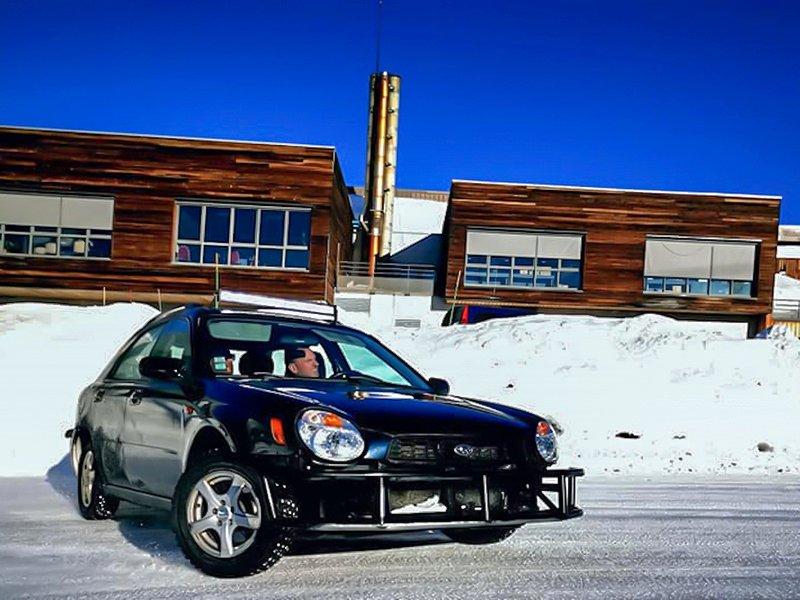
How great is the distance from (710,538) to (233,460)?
3.39 metres

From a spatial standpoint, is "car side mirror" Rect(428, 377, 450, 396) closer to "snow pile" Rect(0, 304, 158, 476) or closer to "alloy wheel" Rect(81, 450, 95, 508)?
"alloy wheel" Rect(81, 450, 95, 508)

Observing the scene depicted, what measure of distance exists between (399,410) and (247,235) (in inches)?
1032

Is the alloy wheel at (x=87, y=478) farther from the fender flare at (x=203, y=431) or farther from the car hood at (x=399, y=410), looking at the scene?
the car hood at (x=399, y=410)

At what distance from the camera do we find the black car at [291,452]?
4922 mm

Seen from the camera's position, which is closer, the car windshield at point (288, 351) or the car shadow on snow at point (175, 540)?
the car shadow on snow at point (175, 540)

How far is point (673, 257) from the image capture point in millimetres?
34875

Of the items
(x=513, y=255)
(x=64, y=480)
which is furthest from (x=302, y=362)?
(x=513, y=255)

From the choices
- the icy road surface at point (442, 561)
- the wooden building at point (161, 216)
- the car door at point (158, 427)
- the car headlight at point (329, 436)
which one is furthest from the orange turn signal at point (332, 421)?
the wooden building at point (161, 216)

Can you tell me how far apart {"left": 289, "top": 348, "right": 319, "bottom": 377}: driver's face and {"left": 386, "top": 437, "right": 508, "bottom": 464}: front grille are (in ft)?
4.84

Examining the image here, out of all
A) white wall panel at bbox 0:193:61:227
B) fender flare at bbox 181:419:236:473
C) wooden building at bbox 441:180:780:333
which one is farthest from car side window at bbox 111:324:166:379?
wooden building at bbox 441:180:780:333

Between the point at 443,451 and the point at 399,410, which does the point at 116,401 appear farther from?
the point at 443,451

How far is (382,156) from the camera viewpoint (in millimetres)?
42938

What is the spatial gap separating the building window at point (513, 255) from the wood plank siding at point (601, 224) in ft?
0.82

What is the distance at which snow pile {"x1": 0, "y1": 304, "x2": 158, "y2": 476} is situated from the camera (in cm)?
1154
